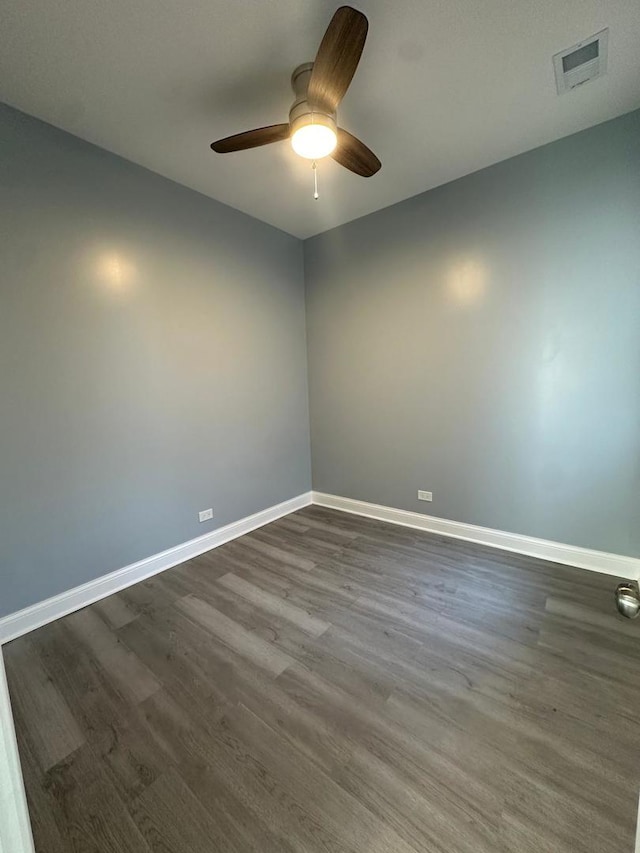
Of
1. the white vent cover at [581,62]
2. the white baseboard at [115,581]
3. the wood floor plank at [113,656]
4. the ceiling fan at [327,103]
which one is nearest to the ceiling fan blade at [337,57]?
the ceiling fan at [327,103]

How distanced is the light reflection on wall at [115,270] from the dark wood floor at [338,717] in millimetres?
2091

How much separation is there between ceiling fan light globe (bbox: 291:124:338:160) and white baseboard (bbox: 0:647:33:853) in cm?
244

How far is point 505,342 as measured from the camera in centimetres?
250

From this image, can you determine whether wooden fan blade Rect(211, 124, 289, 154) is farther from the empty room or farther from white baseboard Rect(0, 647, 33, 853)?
white baseboard Rect(0, 647, 33, 853)

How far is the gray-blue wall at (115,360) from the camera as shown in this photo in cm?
185

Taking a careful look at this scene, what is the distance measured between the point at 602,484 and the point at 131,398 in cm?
330

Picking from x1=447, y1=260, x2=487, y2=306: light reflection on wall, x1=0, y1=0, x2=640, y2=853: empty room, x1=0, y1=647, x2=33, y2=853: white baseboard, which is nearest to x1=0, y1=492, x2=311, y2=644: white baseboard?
x1=0, y1=0, x2=640, y2=853: empty room

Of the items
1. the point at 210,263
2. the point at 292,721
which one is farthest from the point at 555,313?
the point at 292,721

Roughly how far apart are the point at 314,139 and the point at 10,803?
2.51m

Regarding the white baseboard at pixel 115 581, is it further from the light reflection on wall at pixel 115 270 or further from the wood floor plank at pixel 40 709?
the light reflection on wall at pixel 115 270

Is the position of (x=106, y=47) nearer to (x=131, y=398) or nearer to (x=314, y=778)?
(x=131, y=398)

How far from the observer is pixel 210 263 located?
273 cm

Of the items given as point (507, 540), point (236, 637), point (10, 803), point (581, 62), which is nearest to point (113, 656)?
point (236, 637)

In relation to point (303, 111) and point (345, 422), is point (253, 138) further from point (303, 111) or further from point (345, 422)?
point (345, 422)
